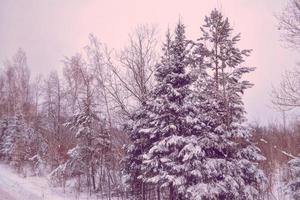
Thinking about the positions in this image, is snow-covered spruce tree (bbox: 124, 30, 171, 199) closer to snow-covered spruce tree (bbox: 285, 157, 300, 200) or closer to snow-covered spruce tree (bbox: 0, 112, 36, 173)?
snow-covered spruce tree (bbox: 285, 157, 300, 200)

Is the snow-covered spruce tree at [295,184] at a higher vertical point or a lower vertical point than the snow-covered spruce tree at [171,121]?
lower

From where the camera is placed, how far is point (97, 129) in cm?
2912

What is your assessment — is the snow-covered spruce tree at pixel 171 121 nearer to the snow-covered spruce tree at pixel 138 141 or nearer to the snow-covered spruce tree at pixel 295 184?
the snow-covered spruce tree at pixel 138 141

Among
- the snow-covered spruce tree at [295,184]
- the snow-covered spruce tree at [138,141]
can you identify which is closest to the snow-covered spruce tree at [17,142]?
the snow-covered spruce tree at [138,141]

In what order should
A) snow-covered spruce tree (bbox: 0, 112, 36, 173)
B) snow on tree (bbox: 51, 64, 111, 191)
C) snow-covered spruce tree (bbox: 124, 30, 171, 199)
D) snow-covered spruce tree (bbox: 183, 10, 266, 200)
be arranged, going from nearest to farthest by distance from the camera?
snow-covered spruce tree (bbox: 183, 10, 266, 200)
snow-covered spruce tree (bbox: 124, 30, 171, 199)
snow on tree (bbox: 51, 64, 111, 191)
snow-covered spruce tree (bbox: 0, 112, 36, 173)

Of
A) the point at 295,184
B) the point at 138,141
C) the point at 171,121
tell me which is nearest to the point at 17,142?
the point at 138,141

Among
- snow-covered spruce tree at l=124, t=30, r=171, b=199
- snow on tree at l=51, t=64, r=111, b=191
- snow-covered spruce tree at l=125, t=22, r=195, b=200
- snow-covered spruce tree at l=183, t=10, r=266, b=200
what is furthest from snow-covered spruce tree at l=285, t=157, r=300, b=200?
snow on tree at l=51, t=64, r=111, b=191

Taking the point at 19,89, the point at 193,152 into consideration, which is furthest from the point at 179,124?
the point at 19,89

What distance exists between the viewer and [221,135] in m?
16.2

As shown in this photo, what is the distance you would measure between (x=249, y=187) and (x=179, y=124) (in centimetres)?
456

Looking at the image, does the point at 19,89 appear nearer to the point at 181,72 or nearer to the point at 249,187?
the point at 181,72

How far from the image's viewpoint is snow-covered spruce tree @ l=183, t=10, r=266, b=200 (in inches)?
612

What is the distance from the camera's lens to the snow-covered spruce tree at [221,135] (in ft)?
51.0

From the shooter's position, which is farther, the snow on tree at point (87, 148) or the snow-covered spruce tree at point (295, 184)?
the snow on tree at point (87, 148)
